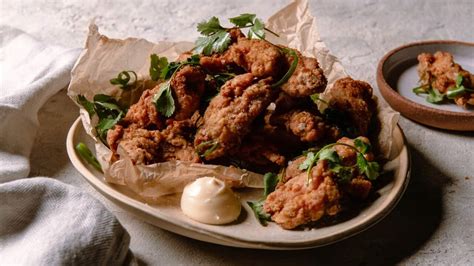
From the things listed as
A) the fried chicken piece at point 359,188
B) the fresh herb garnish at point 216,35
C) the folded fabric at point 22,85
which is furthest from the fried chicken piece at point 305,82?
the folded fabric at point 22,85

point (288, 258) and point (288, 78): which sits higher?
point (288, 78)

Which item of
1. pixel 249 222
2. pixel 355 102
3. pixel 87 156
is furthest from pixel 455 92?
pixel 87 156

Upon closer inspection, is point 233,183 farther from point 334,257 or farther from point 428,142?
point 428,142

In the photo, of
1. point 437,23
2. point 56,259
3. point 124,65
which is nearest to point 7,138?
point 124,65

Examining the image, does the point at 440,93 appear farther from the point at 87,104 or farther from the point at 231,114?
the point at 87,104

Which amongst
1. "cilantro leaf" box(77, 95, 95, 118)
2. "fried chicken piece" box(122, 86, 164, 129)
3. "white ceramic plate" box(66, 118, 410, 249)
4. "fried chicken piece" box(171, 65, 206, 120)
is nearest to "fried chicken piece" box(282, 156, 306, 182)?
"white ceramic plate" box(66, 118, 410, 249)

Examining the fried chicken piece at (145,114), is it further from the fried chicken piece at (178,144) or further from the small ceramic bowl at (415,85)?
the small ceramic bowl at (415,85)
